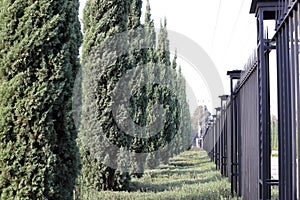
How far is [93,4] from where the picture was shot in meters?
11.3

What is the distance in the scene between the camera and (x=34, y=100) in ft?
19.0

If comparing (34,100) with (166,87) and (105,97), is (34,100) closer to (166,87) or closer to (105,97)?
(105,97)

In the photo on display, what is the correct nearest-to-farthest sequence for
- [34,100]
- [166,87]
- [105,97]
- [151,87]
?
[34,100] → [105,97] → [151,87] → [166,87]

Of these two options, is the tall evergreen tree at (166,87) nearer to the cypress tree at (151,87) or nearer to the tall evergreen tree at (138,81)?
the cypress tree at (151,87)

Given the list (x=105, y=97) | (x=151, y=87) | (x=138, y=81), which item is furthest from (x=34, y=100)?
(x=151, y=87)

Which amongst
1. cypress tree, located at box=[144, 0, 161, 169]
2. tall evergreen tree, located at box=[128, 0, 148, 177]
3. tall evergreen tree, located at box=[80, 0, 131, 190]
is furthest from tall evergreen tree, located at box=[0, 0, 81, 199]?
cypress tree, located at box=[144, 0, 161, 169]

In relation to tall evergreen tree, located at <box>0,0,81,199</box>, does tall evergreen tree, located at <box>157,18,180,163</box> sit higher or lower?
higher

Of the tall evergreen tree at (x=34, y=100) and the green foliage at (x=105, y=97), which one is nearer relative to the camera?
the tall evergreen tree at (x=34, y=100)

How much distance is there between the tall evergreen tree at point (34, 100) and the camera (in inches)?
228

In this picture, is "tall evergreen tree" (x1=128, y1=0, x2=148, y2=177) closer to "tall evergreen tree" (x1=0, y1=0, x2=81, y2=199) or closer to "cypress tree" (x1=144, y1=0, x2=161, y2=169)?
"cypress tree" (x1=144, y1=0, x2=161, y2=169)

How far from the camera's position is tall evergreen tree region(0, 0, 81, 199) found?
5797mm

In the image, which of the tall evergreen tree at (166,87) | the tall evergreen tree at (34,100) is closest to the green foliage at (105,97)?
the tall evergreen tree at (34,100)

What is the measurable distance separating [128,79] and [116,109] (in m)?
0.79

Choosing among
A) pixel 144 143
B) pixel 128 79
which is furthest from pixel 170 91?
pixel 128 79
